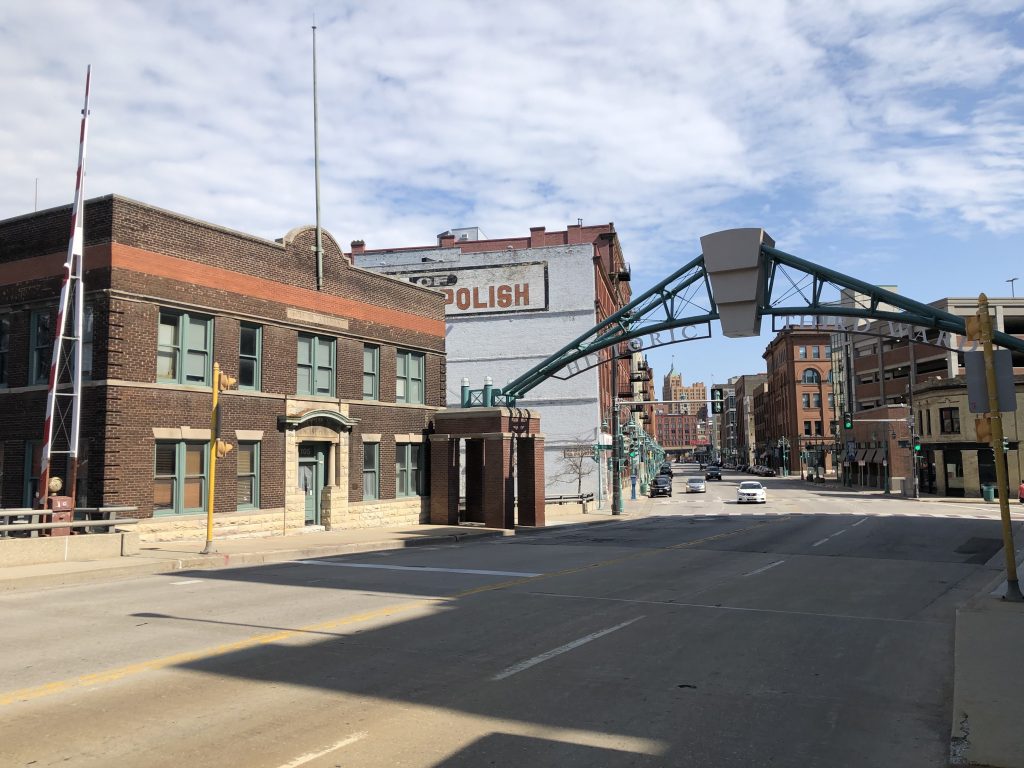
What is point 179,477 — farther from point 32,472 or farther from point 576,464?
point 576,464

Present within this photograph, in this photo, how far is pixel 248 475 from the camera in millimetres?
23109

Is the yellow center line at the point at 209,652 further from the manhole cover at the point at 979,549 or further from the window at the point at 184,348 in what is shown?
the manhole cover at the point at 979,549

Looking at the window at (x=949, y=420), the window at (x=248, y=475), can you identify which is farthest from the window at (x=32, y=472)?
the window at (x=949, y=420)

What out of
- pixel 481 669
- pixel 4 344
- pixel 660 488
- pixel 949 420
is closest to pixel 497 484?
pixel 4 344

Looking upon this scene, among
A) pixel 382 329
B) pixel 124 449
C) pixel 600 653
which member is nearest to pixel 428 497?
pixel 382 329

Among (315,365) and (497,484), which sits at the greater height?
(315,365)

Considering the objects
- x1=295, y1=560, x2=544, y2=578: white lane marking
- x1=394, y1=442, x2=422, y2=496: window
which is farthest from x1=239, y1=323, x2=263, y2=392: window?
x1=295, y1=560, x2=544, y2=578: white lane marking

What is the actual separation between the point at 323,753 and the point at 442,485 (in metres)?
24.6

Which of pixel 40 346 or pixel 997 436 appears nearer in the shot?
pixel 997 436

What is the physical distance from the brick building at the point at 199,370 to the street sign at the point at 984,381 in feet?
58.7

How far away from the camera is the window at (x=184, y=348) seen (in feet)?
69.8

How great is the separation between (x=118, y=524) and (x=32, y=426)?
5.29 meters

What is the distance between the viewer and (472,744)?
584 cm

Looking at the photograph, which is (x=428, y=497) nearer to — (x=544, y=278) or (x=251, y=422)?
(x=251, y=422)
